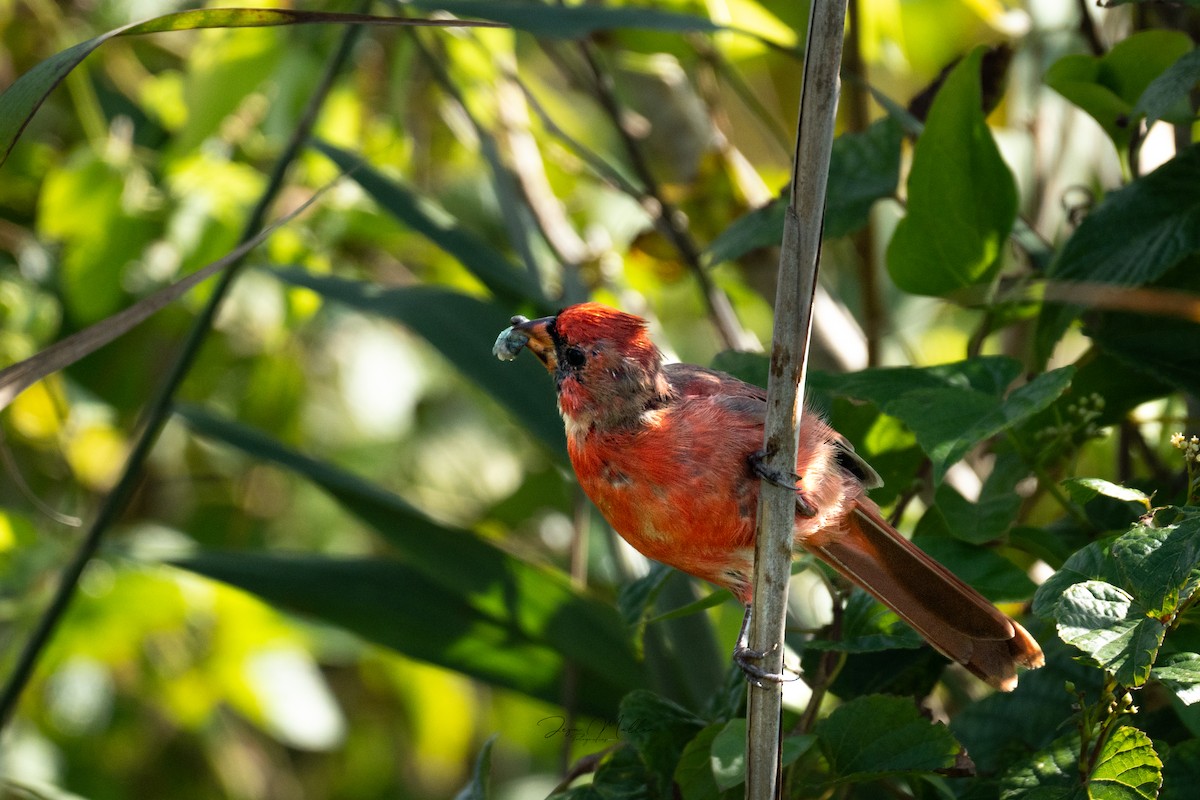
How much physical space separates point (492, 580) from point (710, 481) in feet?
1.69

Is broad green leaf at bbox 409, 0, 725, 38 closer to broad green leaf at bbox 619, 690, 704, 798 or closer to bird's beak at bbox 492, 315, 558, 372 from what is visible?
bird's beak at bbox 492, 315, 558, 372

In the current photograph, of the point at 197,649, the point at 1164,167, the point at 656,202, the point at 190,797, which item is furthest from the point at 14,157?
the point at 1164,167

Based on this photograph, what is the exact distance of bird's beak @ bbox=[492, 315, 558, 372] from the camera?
1706mm

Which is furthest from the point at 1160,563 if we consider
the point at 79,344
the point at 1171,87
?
the point at 79,344

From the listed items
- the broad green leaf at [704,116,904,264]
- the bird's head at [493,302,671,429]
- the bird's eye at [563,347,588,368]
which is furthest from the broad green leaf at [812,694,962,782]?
the broad green leaf at [704,116,904,264]

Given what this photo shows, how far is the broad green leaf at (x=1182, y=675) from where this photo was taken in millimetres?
1069

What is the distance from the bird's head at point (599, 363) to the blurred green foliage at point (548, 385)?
12 cm

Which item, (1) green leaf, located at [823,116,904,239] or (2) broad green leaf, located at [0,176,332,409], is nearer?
(2) broad green leaf, located at [0,176,332,409]

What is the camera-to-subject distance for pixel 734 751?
1.23 meters

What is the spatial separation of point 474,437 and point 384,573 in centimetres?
180

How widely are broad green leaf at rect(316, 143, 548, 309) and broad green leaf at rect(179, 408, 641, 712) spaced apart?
1.23 ft

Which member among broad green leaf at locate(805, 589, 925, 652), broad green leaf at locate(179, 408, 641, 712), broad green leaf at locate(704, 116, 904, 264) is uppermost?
broad green leaf at locate(704, 116, 904, 264)

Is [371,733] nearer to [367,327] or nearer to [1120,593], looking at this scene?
[367,327]

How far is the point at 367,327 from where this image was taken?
11.7ft
